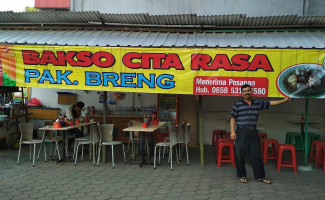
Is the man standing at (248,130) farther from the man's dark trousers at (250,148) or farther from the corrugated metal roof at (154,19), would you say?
the corrugated metal roof at (154,19)

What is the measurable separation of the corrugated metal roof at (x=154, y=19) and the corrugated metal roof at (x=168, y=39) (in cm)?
29

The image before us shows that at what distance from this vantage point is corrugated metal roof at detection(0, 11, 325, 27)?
290 inches

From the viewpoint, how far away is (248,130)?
19.9 ft

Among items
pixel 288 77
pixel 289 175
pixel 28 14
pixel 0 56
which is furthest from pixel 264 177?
pixel 28 14

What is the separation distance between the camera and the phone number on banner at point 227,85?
21.0ft

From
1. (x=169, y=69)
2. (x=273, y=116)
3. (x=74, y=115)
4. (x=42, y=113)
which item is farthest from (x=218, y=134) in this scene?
(x=42, y=113)

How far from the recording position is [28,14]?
820 cm

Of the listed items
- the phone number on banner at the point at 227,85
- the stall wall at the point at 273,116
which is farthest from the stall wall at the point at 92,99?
the phone number on banner at the point at 227,85

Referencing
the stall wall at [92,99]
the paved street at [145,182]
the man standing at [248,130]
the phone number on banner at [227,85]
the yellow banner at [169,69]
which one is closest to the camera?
the paved street at [145,182]

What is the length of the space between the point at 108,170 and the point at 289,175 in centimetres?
429

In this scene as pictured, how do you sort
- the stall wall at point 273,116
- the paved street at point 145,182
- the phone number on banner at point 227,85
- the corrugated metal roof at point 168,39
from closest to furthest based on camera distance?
the paved street at point 145,182, the phone number on banner at point 227,85, the corrugated metal roof at point 168,39, the stall wall at point 273,116

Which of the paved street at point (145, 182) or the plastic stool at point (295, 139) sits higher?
the plastic stool at point (295, 139)

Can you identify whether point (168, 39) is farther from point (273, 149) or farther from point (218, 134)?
point (273, 149)

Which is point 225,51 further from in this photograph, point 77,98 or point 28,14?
point 77,98
